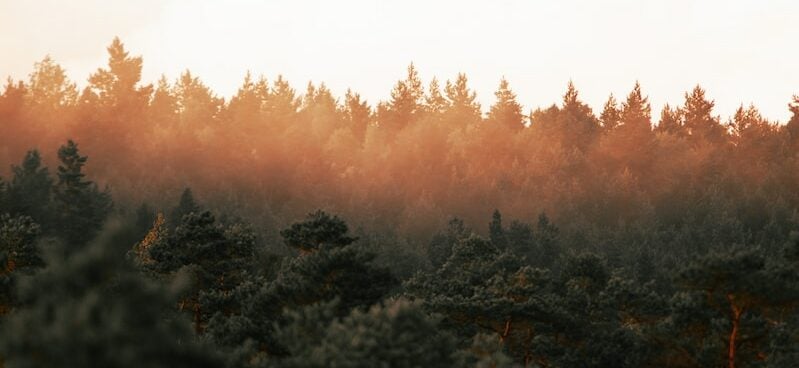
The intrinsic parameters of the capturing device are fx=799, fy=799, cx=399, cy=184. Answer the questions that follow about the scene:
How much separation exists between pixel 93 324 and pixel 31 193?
8621 cm

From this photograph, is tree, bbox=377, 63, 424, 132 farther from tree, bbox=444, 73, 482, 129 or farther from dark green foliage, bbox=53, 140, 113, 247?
dark green foliage, bbox=53, 140, 113, 247

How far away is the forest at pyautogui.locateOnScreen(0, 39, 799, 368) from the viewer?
75.0ft

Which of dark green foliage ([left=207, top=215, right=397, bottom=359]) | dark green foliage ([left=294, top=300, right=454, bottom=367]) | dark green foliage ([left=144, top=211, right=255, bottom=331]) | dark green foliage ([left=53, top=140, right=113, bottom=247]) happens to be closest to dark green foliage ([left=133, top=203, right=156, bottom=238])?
dark green foliage ([left=53, top=140, right=113, bottom=247])

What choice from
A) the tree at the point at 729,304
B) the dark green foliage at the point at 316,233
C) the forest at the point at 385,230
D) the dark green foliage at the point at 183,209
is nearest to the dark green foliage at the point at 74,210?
the forest at the point at 385,230

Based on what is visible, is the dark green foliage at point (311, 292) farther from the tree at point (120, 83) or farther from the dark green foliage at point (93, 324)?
the tree at point (120, 83)

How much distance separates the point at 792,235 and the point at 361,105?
153m

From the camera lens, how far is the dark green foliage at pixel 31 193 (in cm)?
8269

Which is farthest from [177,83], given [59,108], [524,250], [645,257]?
[645,257]

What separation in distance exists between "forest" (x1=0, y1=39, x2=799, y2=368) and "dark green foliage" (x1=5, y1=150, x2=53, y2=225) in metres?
0.34

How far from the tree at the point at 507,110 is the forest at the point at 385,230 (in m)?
0.49

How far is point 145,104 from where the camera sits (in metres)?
171

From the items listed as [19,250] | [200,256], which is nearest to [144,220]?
[200,256]

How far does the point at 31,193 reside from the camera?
311 feet

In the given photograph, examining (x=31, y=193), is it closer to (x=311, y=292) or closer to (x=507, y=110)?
(x=311, y=292)
